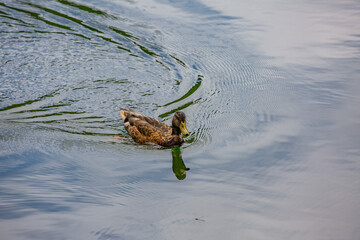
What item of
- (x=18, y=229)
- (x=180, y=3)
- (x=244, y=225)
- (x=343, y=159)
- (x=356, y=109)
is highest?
(x=180, y=3)

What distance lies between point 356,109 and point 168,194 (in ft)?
15.4

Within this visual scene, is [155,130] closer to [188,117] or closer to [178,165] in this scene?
[188,117]

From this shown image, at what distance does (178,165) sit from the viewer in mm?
7750

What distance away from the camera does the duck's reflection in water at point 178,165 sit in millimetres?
7324

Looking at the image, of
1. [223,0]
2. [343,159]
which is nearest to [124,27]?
[223,0]

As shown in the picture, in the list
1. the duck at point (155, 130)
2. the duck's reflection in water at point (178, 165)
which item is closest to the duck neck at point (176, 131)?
the duck at point (155, 130)

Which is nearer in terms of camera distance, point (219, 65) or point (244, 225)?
point (244, 225)

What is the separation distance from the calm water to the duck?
0.18m

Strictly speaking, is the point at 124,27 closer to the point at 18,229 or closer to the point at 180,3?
the point at 180,3

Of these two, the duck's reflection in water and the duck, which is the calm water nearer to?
the duck's reflection in water

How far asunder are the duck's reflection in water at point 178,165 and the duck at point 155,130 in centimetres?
18

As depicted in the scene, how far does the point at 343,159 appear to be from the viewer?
762 cm

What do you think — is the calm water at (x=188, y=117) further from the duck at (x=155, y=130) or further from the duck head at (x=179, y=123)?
the duck head at (x=179, y=123)

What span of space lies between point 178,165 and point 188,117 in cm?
202
